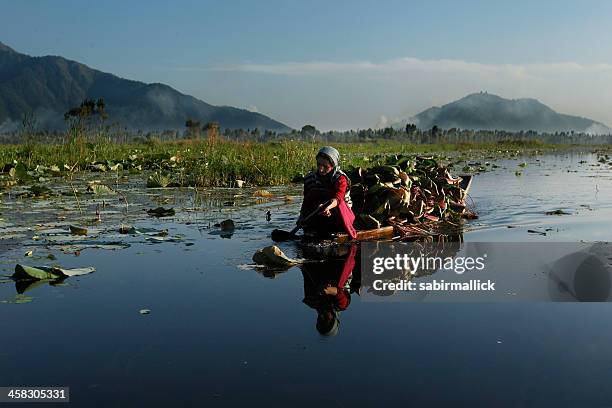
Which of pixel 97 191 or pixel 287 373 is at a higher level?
pixel 97 191

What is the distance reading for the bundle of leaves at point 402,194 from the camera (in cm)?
889

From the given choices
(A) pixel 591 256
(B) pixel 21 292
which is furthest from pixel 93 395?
(A) pixel 591 256

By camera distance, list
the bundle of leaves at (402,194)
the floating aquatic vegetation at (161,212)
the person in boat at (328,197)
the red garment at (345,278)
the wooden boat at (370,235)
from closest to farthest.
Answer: the red garment at (345,278)
the person in boat at (328,197)
the wooden boat at (370,235)
the bundle of leaves at (402,194)
the floating aquatic vegetation at (161,212)

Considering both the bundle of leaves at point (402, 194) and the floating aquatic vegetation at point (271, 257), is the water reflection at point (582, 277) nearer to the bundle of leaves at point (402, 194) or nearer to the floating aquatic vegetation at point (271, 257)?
the bundle of leaves at point (402, 194)

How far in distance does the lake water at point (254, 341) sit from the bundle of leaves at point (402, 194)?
166 cm

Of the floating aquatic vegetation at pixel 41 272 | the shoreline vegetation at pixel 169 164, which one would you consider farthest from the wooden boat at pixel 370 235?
the shoreline vegetation at pixel 169 164

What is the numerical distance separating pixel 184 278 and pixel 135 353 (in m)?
2.13

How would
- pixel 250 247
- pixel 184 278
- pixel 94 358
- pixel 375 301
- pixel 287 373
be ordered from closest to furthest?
pixel 287 373
pixel 94 358
pixel 375 301
pixel 184 278
pixel 250 247

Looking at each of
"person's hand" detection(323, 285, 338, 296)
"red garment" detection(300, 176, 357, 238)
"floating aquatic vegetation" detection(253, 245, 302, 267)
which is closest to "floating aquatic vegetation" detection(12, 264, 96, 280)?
"floating aquatic vegetation" detection(253, 245, 302, 267)

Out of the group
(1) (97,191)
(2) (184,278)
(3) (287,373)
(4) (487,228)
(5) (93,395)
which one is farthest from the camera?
(1) (97,191)

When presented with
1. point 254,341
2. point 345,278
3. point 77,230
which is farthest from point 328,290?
point 77,230

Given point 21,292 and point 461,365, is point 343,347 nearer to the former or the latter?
point 461,365

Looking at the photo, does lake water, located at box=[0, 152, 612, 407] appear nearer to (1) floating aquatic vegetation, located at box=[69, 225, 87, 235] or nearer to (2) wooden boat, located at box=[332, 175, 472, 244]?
(1) floating aquatic vegetation, located at box=[69, 225, 87, 235]

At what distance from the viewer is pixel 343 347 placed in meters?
4.23
